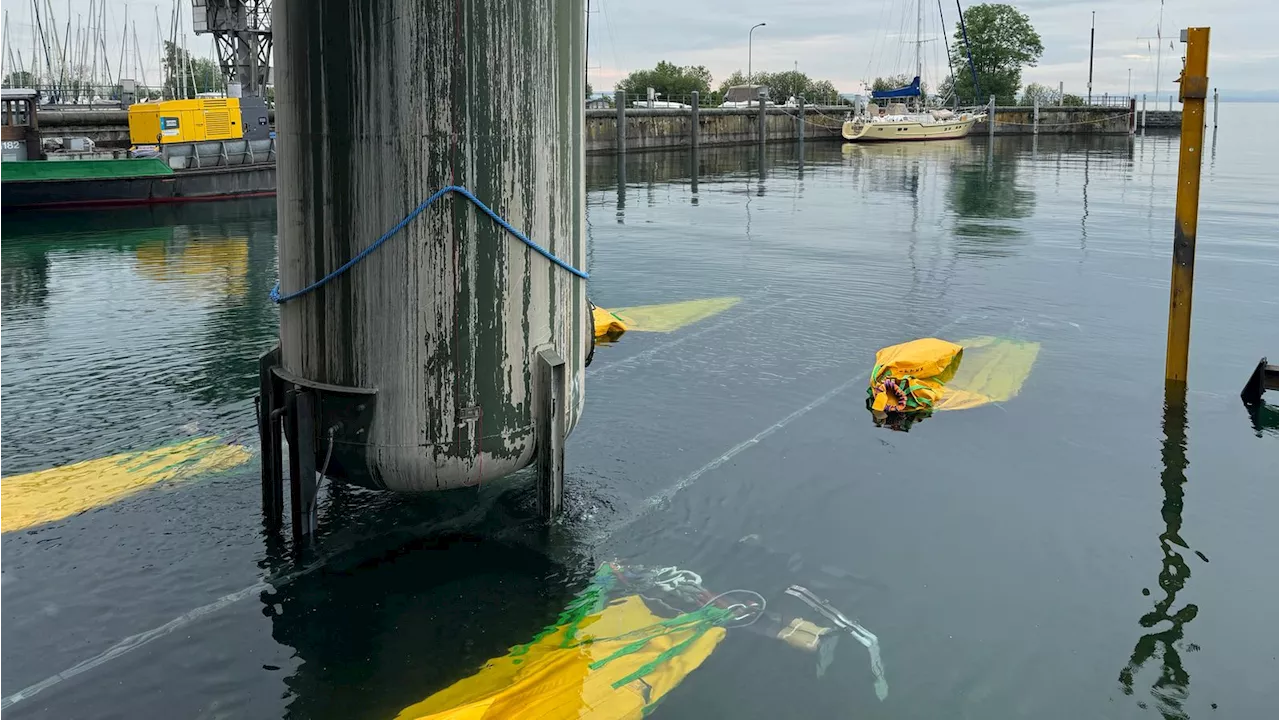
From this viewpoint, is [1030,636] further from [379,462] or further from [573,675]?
[379,462]

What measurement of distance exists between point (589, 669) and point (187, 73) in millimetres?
74898

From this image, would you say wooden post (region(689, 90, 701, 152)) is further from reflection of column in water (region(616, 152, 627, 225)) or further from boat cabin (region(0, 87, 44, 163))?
boat cabin (region(0, 87, 44, 163))

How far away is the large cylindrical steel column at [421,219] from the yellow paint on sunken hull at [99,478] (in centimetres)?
211

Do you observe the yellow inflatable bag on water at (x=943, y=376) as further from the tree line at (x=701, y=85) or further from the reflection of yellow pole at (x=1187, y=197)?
the tree line at (x=701, y=85)

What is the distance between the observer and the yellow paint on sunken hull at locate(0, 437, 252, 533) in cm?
674

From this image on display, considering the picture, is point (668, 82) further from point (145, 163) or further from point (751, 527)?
point (751, 527)

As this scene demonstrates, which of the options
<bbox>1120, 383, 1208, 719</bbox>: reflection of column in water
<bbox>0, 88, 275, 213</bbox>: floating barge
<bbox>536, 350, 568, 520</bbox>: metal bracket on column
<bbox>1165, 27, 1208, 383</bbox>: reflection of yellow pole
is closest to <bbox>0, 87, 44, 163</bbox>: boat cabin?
<bbox>0, 88, 275, 213</bbox>: floating barge

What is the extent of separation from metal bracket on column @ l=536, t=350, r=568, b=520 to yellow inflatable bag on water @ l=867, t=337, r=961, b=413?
4.03 m

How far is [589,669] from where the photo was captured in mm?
4934

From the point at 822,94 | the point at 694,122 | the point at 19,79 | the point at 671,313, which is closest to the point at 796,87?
the point at 822,94

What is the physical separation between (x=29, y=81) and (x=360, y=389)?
6425cm

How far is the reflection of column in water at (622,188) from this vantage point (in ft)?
85.8

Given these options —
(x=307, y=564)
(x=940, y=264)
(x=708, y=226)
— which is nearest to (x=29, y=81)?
(x=708, y=226)

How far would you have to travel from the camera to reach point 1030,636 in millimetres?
5383
